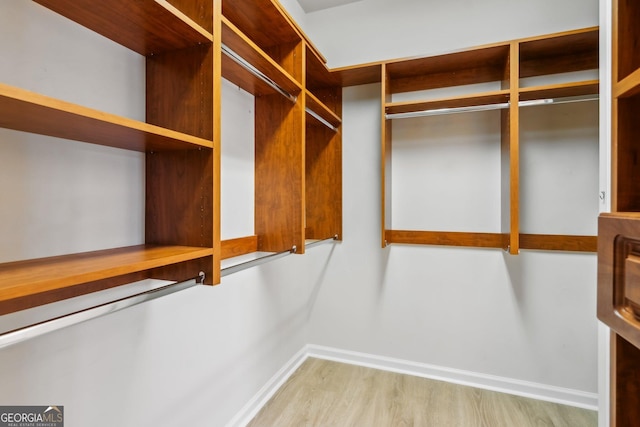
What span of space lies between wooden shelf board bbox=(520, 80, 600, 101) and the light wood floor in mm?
2057

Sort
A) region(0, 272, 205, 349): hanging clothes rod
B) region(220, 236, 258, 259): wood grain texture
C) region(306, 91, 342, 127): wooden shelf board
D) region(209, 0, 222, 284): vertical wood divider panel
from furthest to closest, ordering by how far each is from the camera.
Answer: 1. region(306, 91, 342, 127): wooden shelf board
2. region(220, 236, 258, 259): wood grain texture
3. region(209, 0, 222, 284): vertical wood divider panel
4. region(0, 272, 205, 349): hanging clothes rod

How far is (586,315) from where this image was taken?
201 centimetres

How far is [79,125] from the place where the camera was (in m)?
0.82

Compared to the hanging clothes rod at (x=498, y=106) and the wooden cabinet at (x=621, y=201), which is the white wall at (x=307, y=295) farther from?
the wooden cabinet at (x=621, y=201)

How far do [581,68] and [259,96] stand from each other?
6.98 ft

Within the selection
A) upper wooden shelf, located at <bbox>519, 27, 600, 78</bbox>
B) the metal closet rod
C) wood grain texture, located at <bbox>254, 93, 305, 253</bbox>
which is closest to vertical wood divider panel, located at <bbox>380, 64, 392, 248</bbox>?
the metal closet rod

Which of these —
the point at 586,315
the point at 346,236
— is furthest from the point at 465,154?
the point at 586,315

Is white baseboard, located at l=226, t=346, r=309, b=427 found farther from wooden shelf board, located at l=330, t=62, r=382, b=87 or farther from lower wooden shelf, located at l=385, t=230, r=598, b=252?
wooden shelf board, located at l=330, t=62, r=382, b=87

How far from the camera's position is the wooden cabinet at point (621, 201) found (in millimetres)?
730

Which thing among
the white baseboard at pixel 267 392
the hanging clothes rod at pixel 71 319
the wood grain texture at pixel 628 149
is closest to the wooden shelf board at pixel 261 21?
the hanging clothes rod at pixel 71 319

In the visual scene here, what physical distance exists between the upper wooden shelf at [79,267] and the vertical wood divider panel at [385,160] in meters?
1.42

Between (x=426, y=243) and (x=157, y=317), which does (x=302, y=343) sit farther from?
(x=157, y=317)

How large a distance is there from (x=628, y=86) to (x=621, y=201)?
13.0 inches

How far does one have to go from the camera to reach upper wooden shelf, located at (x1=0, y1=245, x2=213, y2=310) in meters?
0.63
